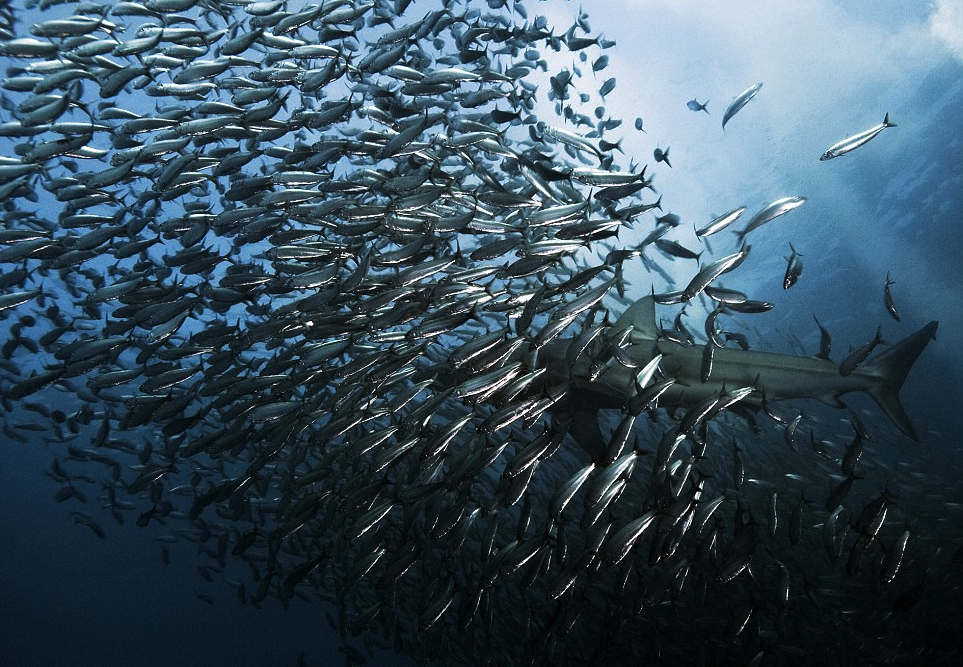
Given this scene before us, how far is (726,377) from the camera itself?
18.3 feet

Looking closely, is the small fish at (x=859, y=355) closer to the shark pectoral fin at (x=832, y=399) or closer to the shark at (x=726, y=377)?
the shark at (x=726, y=377)

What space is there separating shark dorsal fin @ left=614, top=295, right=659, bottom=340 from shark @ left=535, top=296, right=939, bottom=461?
0.04 feet

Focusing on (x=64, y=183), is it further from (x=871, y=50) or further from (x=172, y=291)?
(x=871, y=50)

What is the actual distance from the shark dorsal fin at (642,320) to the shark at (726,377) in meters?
0.01

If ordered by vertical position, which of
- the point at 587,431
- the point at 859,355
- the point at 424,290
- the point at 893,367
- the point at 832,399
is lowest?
the point at 587,431

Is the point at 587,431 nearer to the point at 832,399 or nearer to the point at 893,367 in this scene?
the point at 832,399

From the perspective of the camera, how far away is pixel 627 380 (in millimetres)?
5914

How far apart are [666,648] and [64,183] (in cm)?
1329

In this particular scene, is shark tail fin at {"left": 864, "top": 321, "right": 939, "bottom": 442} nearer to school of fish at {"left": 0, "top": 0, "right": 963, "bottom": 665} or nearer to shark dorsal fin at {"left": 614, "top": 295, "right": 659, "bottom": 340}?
school of fish at {"left": 0, "top": 0, "right": 963, "bottom": 665}

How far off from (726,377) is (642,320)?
1.16 meters

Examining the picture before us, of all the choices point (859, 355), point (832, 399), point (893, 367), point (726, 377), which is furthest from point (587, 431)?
point (893, 367)

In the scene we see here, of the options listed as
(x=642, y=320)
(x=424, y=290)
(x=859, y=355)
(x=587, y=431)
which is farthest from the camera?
(x=642, y=320)

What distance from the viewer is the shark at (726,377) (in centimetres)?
531

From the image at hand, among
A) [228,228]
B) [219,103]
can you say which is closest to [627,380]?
[228,228]
